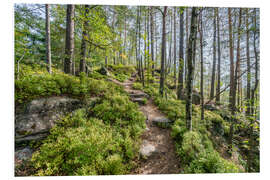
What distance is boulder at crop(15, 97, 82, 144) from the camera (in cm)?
214

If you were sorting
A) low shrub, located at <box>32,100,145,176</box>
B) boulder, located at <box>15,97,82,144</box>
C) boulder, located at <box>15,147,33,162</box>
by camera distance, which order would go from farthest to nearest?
1. boulder, located at <box>15,97,82,144</box>
2. boulder, located at <box>15,147,33,162</box>
3. low shrub, located at <box>32,100,145,176</box>

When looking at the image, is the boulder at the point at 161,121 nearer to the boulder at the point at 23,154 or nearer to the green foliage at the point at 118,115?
the green foliage at the point at 118,115

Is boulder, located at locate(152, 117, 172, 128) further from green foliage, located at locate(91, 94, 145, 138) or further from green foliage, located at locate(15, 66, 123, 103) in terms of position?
green foliage, located at locate(15, 66, 123, 103)


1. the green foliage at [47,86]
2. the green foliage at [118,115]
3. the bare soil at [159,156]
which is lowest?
the bare soil at [159,156]

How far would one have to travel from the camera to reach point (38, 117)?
2361 mm

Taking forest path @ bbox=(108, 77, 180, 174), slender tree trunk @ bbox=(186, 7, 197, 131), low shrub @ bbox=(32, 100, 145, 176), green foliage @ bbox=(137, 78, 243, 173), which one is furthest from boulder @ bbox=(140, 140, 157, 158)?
slender tree trunk @ bbox=(186, 7, 197, 131)

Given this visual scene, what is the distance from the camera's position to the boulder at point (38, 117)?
2.14 m

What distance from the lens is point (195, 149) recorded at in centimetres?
238

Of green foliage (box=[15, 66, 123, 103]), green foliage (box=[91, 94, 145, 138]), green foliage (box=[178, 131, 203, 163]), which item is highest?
green foliage (box=[15, 66, 123, 103])

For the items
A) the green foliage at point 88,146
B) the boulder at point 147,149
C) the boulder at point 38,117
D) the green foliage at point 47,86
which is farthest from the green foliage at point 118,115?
the boulder at point 38,117

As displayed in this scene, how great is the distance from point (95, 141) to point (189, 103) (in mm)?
2787

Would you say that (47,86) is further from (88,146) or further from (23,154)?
(88,146)
